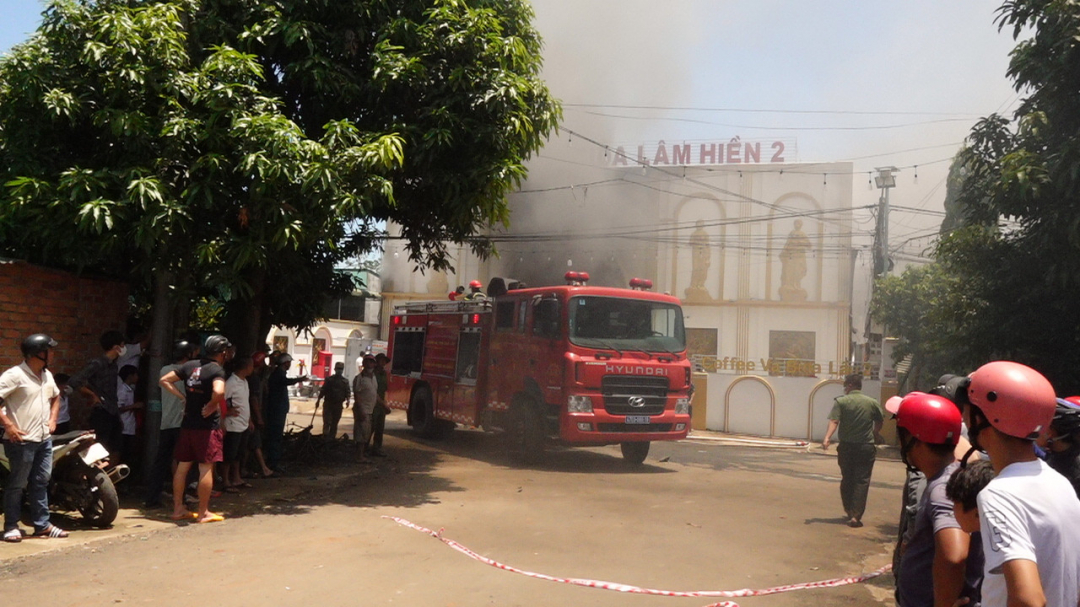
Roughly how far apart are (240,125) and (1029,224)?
28.3 ft

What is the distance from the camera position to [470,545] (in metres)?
6.90

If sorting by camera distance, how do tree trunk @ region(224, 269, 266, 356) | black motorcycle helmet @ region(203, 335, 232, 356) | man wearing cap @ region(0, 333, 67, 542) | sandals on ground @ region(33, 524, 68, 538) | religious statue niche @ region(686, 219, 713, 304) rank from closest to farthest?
man wearing cap @ region(0, 333, 67, 542) < sandals on ground @ region(33, 524, 68, 538) < black motorcycle helmet @ region(203, 335, 232, 356) < tree trunk @ region(224, 269, 266, 356) < religious statue niche @ region(686, 219, 713, 304)

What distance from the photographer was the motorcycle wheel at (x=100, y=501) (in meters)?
6.80

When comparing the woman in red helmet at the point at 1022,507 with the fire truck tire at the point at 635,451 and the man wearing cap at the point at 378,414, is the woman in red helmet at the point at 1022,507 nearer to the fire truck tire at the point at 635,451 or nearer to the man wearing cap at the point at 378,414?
the man wearing cap at the point at 378,414

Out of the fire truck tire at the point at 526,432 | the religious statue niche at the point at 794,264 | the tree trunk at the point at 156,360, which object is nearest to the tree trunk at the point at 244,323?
the tree trunk at the point at 156,360

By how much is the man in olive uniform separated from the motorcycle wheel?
21.5ft

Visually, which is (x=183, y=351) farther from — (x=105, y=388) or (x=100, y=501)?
(x=100, y=501)

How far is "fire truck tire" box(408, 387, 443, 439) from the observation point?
15359 mm

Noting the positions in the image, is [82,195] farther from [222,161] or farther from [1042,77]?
[1042,77]

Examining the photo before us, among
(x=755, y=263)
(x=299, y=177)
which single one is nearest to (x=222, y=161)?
(x=299, y=177)

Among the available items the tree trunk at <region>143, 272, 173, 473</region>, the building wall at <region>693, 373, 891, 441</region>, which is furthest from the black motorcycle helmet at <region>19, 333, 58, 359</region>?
the building wall at <region>693, 373, 891, 441</region>

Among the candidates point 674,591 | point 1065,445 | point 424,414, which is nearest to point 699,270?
point 424,414

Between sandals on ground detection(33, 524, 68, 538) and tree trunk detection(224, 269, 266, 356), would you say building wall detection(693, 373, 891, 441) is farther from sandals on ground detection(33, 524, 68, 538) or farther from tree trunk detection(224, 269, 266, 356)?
sandals on ground detection(33, 524, 68, 538)

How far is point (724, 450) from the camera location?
17547 millimetres
